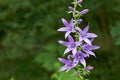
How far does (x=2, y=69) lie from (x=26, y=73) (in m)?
0.92

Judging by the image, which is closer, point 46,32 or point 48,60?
point 48,60

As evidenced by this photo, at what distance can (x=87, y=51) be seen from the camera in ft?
7.58

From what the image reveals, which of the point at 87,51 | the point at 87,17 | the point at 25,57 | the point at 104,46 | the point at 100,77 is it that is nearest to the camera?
the point at 87,51

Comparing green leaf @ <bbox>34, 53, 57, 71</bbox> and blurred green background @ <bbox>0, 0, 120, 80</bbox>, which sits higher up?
blurred green background @ <bbox>0, 0, 120, 80</bbox>

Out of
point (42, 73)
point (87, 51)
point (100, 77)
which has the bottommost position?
point (87, 51)

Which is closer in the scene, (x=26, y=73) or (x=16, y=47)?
(x=26, y=73)

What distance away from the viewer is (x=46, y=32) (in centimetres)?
506

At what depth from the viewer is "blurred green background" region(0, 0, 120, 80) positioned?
4211 millimetres

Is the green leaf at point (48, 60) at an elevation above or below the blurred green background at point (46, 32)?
below

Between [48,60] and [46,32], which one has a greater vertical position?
[46,32]

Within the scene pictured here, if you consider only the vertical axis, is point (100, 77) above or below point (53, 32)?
below

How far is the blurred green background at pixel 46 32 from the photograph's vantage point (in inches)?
166

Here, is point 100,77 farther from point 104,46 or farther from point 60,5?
point 60,5

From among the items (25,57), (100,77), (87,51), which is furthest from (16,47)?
(87,51)
